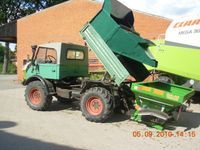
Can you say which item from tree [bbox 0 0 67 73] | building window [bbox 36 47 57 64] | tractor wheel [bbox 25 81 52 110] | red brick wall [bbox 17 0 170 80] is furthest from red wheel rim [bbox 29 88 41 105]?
tree [bbox 0 0 67 73]

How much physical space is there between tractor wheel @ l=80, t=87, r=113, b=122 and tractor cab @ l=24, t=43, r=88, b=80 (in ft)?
4.85

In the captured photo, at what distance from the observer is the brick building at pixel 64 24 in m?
18.5

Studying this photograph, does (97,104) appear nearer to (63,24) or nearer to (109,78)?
(109,78)

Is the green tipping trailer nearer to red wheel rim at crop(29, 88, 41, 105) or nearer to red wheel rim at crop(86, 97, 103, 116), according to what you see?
red wheel rim at crop(86, 97, 103, 116)

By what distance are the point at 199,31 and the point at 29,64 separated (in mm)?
6026

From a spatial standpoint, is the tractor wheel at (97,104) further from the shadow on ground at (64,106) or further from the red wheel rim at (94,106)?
the shadow on ground at (64,106)

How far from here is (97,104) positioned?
9.52 m

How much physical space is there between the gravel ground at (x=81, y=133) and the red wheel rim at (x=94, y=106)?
0.35 metres

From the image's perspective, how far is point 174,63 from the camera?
1253 cm

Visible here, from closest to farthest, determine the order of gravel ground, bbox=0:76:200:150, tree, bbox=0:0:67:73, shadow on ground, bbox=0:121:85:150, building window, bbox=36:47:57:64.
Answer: shadow on ground, bbox=0:121:85:150
gravel ground, bbox=0:76:200:150
building window, bbox=36:47:57:64
tree, bbox=0:0:67:73

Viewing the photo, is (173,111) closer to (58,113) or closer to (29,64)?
(58,113)

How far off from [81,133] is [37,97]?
327 cm

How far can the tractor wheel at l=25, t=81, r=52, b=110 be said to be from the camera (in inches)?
423

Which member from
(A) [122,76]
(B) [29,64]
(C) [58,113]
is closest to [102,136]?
(A) [122,76]
